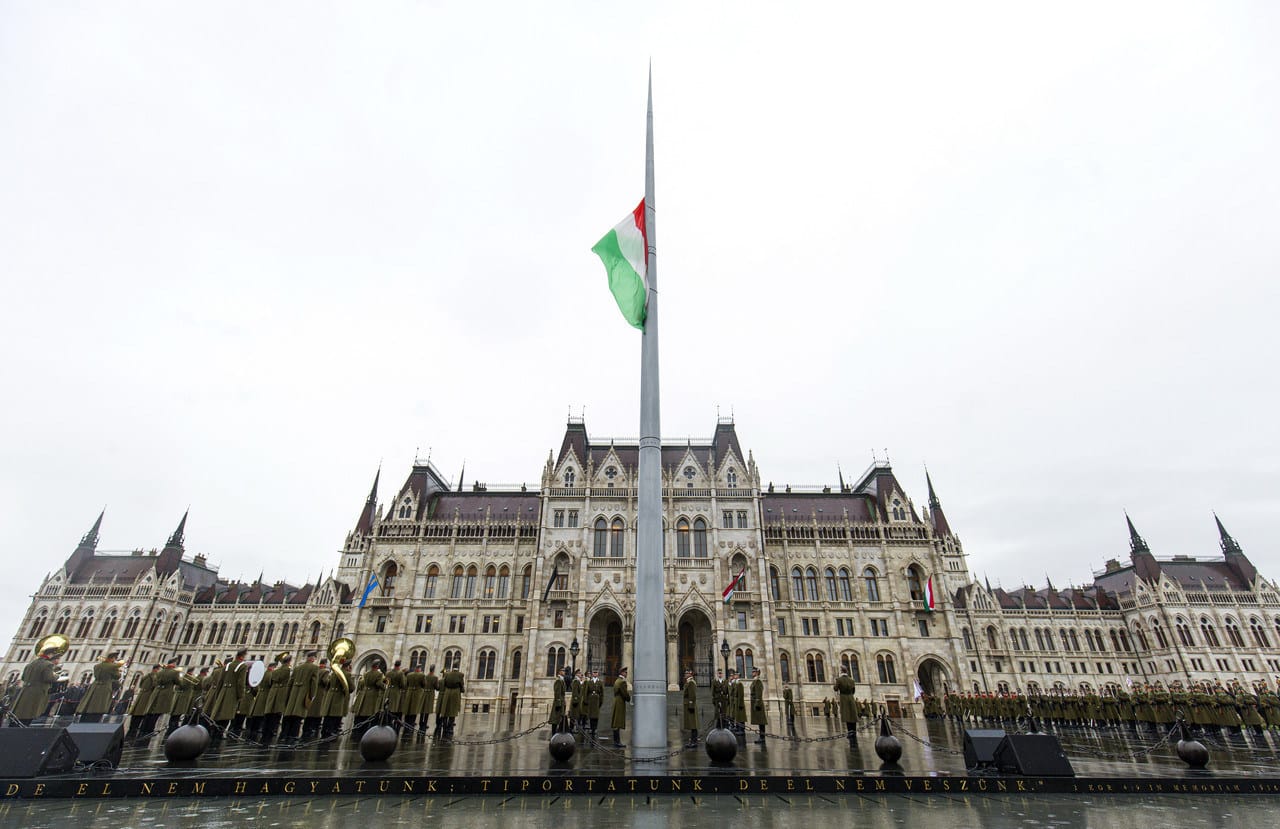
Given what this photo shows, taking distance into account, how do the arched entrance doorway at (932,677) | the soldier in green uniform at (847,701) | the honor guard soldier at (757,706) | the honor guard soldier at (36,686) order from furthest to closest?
the arched entrance doorway at (932,677) < the soldier in green uniform at (847,701) < the honor guard soldier at (757,706) < the honor guard soldier at (36,686)

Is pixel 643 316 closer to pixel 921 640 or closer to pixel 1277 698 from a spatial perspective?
pixel 1277 698

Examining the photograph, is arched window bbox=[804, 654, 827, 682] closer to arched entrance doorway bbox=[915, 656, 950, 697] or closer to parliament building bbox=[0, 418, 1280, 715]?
parliament building bbox=[0, 418, 1280, 715]

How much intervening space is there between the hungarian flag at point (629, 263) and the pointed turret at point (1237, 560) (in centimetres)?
8606

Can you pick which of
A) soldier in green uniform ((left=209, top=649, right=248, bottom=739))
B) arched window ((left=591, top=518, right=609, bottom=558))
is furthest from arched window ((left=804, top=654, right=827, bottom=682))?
soldier in green uniform ((left=209, top=649, right=248, bottom=739))

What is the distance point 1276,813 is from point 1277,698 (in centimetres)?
2405

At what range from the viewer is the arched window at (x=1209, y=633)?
58.8 m

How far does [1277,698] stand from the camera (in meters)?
23.5

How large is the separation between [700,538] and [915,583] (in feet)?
61.5

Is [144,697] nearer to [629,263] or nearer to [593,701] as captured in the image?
[593,701]

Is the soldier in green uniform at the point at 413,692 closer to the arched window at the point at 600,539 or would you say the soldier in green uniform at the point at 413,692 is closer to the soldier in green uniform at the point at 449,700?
the soldier in green uniform at the point at 449,700

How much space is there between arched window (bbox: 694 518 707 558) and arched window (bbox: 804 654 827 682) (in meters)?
11.4

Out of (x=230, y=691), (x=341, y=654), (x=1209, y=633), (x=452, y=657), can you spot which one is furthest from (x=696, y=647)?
(x=1209, y=633)

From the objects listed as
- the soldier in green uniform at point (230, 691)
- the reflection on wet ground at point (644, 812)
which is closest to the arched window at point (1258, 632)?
the reflection on wet ground at point (644, 812)

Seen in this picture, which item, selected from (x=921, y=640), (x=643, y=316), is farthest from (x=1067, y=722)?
(x=643, y=316)
